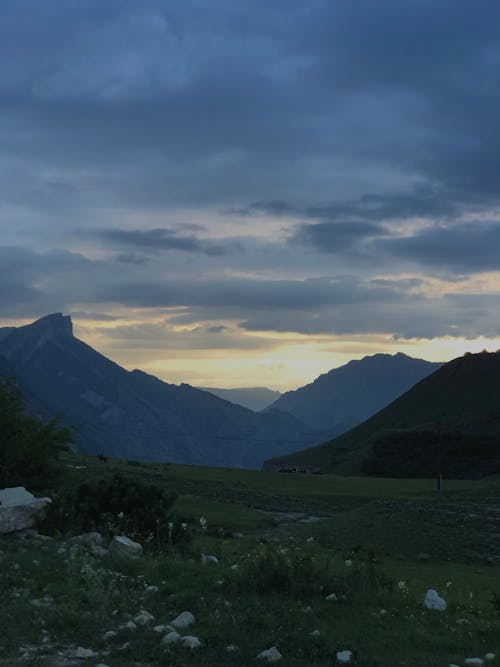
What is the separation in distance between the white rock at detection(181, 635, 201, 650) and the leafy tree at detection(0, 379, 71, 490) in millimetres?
18340

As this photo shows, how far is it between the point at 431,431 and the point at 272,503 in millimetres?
96027

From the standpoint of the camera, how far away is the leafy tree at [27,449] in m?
27.6

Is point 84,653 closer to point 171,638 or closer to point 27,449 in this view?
point 171,638

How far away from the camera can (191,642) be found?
1036cm

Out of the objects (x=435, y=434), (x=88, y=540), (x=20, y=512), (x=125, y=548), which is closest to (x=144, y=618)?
Result: (x=125, y=548)

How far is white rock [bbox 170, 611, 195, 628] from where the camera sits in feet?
37.1

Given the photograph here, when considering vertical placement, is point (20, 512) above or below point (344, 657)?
above

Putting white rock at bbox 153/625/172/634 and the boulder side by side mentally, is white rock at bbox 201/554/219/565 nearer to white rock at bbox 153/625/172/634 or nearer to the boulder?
white rock at bbox 153/625/172/634

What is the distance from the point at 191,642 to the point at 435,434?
5126 inches

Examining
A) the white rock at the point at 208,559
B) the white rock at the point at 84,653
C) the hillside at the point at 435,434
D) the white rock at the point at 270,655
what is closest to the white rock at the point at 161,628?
the white rock at the point at 84,653

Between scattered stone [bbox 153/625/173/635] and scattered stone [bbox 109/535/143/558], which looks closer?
scattered stone [bbox 153/625/173/635]

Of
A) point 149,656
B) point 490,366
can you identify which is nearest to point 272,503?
point 149,656

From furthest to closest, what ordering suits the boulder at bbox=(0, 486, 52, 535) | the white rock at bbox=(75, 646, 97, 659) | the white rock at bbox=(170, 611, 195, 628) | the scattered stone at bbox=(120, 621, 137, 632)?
1. the boulder at bbox=(0, 486, 52, 535)
2. the white rock at bbox=(170, 611, 195, 628)
3. the scattered stone at bbox=(120, 621, 137, 632)
4. the white rock at bbox=(75, 646, 97, 659)

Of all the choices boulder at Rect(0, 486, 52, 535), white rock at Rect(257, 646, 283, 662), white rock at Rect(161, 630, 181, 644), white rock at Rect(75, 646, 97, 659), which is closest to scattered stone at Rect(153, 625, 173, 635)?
white rock at Rect(161, 630, 181, 644)
